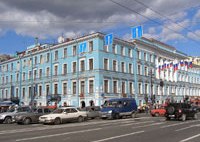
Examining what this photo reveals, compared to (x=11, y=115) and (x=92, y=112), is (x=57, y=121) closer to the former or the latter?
(x=11, y=115)

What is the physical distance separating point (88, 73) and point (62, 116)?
1038 inches

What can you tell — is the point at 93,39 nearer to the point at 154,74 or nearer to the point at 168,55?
the point at 154,74

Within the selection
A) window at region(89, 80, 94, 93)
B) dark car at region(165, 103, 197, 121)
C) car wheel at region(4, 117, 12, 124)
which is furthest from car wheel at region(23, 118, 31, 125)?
window at region(89, 80, 94, 93)

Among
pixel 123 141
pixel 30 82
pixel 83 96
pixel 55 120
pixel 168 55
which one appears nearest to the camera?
pixel 123 141

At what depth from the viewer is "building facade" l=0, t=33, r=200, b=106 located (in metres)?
51.8

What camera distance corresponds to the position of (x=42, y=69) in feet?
202

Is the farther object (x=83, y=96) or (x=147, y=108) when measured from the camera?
(x=83, y=96)

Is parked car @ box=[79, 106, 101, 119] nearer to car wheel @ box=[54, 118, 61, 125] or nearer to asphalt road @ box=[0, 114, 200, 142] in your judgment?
car wheel @ box=[54, 118, 61, 125]

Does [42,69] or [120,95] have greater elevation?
[42,69]

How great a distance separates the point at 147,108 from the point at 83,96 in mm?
10780

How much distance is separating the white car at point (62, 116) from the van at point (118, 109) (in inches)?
135

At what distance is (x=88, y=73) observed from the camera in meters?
52.2

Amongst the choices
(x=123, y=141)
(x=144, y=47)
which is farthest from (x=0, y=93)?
(x=123, y=141)

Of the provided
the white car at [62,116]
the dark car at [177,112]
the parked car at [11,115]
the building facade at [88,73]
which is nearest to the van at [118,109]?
the white car at [62,116]
